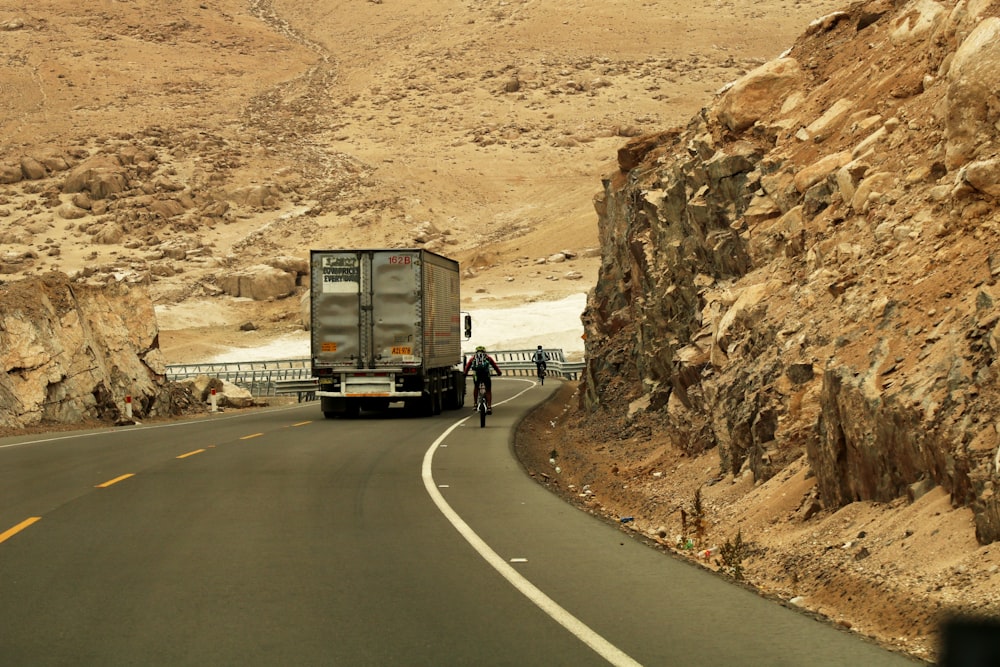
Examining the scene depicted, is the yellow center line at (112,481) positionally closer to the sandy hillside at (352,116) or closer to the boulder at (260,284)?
the sandy hillside at (352,116)

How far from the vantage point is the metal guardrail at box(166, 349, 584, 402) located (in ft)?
157

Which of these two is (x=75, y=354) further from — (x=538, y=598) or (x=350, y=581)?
(x=538, y=598)

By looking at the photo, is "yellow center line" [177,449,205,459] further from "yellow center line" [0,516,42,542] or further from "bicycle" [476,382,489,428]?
"bicycle" [476,382,489,428]

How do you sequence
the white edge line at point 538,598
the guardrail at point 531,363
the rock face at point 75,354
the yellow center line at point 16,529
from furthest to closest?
the guardrail at point 531,363 < the rock face at point 75,354 < the yellow center line at point 16,529 < the white edge line at point 538,598

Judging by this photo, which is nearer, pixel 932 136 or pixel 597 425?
pixel 932 136

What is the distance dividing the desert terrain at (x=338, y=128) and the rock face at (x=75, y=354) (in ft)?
39.3

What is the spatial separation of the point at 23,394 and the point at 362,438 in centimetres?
1061

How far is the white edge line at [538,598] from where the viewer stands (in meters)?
7.07

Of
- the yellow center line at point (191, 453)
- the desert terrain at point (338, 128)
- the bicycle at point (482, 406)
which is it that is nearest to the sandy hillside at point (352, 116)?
the desert terrain at point (338, 128)

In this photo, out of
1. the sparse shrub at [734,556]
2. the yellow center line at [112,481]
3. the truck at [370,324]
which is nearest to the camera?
the sparse shrub at [734,556]

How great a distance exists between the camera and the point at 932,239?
13.5 m

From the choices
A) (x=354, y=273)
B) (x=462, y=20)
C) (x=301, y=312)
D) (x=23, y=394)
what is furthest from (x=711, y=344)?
(x=462, y=20)

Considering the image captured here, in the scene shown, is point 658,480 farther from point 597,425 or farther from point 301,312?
point 301,312

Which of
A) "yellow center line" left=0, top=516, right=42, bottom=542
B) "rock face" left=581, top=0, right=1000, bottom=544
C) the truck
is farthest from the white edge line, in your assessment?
the truck
